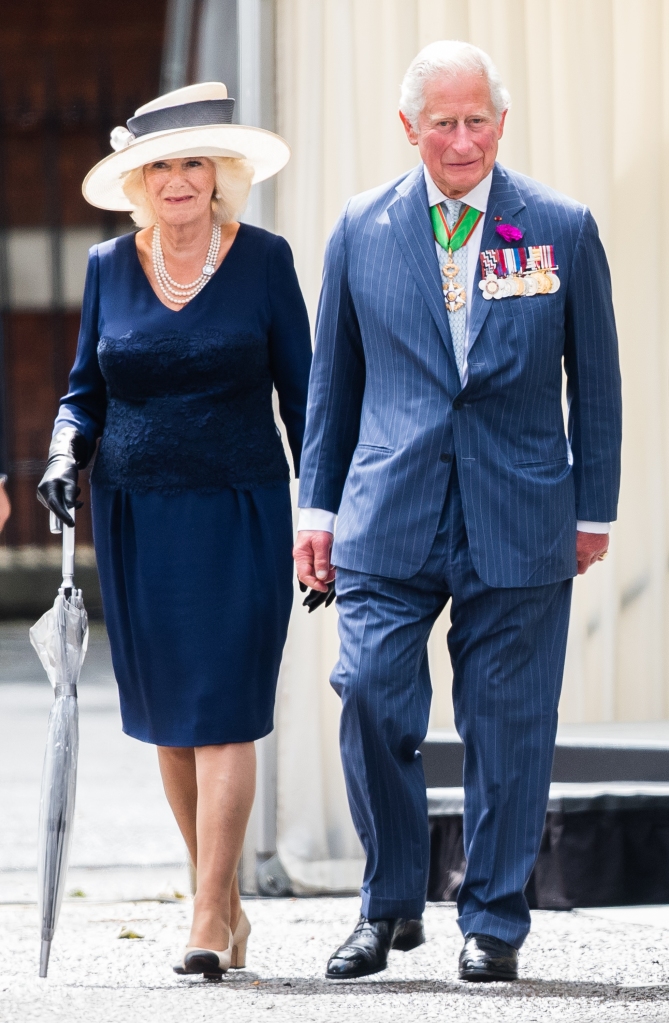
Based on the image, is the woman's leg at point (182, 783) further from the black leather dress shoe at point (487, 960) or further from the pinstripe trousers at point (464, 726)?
the black leather dress shoe at point (487, 960)

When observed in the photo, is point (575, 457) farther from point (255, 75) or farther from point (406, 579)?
point (255, 75)

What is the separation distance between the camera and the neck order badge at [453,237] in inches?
130

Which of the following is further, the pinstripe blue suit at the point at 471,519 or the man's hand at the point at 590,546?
the man's hand at the point at 590,546

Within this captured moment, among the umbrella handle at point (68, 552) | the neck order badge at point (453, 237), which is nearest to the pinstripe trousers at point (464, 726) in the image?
the neck order badge at point (453, 237)

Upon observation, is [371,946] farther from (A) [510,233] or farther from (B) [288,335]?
(A) [510,233]

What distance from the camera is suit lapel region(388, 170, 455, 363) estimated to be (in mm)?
3260

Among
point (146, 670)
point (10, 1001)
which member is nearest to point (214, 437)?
point (146, 670)

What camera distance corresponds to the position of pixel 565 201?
3371 millimetres

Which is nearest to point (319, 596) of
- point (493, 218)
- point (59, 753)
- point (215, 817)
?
point (215, 817)

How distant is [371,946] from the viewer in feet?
10.7

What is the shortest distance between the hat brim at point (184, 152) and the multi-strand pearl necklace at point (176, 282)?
0.17 metres

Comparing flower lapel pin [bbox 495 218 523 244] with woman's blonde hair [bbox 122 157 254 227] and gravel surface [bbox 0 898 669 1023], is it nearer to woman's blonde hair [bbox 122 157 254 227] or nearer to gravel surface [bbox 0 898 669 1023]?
woman's blonde hair [bbox 122 157 254 227]

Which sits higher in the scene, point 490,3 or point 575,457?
point 490,3

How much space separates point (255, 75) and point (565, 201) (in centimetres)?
130
